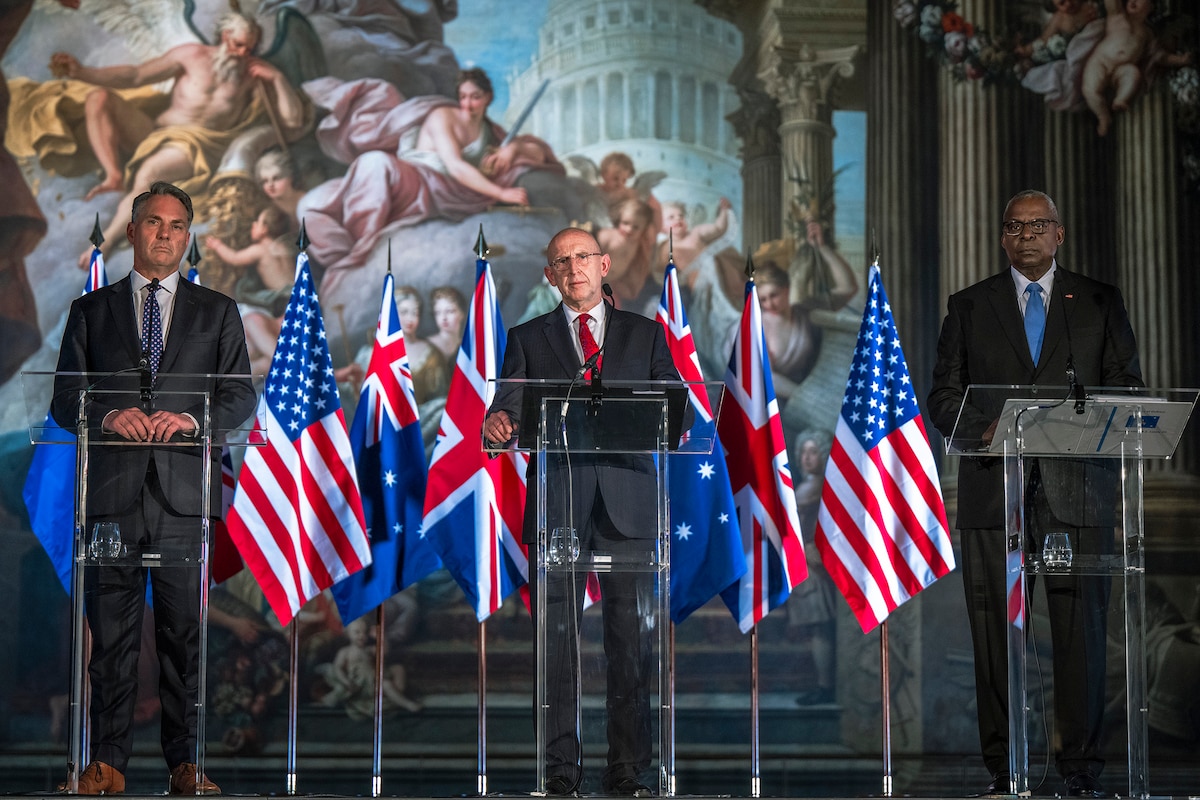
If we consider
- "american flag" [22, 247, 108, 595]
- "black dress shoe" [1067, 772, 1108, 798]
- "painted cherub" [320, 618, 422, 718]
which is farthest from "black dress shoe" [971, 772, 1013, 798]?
"american flag" [22, 247, 108, 595]

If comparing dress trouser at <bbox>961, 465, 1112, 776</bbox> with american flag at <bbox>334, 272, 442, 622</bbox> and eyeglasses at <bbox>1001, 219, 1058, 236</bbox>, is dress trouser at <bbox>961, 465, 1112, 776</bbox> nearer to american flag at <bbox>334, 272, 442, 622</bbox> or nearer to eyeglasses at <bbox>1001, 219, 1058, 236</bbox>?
eyeglasses at <bbox>1001, 219, 1058, 236</bbox>

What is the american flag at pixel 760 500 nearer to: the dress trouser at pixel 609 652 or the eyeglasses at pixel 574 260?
the eyeglasses at pixel 574 260

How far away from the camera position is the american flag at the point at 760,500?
5.77m

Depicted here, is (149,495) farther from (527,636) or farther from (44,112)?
(44,112)

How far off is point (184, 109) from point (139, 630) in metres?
4.12

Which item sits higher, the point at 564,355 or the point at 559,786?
the point at 564,355

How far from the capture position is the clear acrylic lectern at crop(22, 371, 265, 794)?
13.1 feet

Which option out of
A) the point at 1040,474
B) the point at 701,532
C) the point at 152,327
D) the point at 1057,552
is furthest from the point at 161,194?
the point at 1057,552

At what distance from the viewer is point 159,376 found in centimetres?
404

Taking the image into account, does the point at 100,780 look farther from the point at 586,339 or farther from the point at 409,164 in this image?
the point at 409,164

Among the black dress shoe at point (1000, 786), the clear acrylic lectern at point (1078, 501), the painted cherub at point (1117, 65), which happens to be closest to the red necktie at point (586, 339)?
the clear acrylic lectern at point (1078, 501)

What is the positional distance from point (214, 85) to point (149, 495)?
4.07 metres

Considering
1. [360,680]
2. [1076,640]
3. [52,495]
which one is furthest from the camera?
[360,680]

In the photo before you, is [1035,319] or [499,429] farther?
[1035,319]
